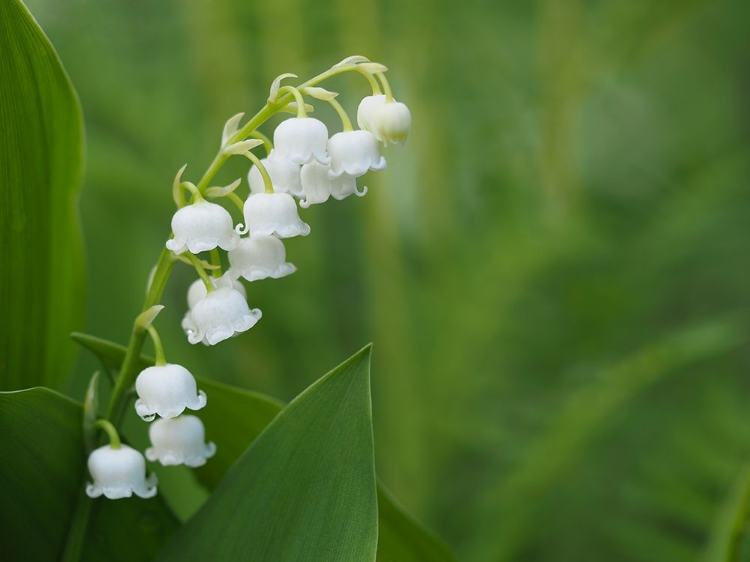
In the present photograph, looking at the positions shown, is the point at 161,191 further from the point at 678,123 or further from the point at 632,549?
the point at 678,123

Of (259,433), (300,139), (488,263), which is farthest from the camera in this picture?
(488,263)

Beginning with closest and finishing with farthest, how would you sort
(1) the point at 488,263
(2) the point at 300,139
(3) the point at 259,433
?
(2) the point at 300,139 < (3) the point at 259,433 < (1) the point at 488,263

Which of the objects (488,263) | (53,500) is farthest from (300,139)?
(488,263)

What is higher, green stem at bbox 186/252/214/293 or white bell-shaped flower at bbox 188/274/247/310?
white bell-shaped flower at bbox 188/274/247/310

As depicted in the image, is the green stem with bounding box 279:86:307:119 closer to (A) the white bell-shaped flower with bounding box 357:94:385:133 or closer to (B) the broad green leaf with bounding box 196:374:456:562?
(A) the white bell-shaped flower with bounding box 357:94:385:133

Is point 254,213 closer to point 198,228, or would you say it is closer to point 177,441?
point 198,228

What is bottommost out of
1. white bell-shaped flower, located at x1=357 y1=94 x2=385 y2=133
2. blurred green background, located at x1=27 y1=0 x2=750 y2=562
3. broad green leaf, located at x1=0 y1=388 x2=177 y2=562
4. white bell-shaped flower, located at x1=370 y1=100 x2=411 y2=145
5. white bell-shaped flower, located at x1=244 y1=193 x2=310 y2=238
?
broad green leaf, located at x1=0 y1=388 x2=177 y2=562

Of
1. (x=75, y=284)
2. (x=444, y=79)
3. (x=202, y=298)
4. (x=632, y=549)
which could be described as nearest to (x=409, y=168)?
(x=444, y=79)

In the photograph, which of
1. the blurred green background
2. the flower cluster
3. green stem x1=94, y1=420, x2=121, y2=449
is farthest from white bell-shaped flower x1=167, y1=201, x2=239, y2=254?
the blurred green background
